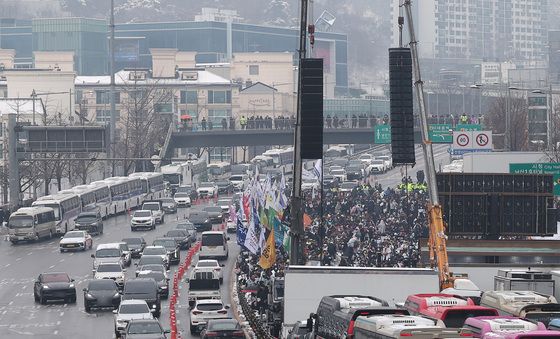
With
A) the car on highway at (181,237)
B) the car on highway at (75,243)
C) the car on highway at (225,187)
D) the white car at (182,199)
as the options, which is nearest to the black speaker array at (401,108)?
the car on highway at (181,237)

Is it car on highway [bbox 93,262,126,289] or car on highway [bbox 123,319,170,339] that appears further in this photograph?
car on highway [bbox 93,262,126,289]

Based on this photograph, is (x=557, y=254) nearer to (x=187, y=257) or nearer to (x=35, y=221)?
(x=187, y=257)

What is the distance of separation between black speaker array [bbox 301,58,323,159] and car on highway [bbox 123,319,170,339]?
6.54 m

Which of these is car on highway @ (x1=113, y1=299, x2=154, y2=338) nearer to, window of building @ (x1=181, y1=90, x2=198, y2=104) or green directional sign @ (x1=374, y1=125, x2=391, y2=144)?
green directional sign @ (x1=374, y1=125, x2=391, y2=144)

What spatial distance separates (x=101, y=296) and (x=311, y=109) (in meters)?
11.6

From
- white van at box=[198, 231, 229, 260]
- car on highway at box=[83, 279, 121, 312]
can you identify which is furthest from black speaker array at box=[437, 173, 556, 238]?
white van at box=[198, 231, 229, 260]

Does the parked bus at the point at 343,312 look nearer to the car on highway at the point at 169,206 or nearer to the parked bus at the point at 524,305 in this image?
the parked bus at the point at 524,305

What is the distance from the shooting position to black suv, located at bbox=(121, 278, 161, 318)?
2068 inches

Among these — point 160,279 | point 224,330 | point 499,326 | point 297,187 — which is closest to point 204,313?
point 297,187

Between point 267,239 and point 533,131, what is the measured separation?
1614 inches

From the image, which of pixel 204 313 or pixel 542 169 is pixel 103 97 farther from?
pixel 204 313

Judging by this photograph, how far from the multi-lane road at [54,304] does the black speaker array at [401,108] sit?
8.08 meters

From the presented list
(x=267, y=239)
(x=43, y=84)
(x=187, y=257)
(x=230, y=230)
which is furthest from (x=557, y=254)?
(x=43, y=84)

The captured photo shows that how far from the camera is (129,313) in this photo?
47594 millimetres
